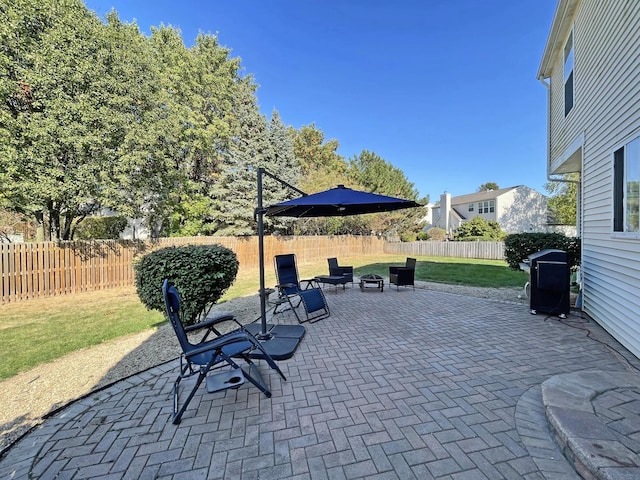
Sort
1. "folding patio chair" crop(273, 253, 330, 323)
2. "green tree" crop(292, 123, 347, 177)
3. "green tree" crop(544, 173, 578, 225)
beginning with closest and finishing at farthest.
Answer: "folding patio chair" crop(273, 253, 330, 323)
"green tree" crop(544, 173, 578, 225)
"green tree" crop(292, 123, 347, 177)

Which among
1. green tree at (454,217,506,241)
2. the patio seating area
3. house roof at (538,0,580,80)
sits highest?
house roof at (538,0,580,80)

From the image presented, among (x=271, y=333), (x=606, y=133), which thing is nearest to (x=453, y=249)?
(x=606, y=133)

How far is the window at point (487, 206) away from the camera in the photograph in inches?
1192

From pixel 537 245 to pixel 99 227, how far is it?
Result: 1797 centimetres

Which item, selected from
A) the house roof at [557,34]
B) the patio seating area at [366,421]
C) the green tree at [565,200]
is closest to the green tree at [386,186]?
the green tree at [565,200]

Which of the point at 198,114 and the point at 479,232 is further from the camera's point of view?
the point at 479,232

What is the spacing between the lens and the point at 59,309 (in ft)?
22.7

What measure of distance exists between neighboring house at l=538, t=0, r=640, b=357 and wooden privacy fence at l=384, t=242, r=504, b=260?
45.7ft

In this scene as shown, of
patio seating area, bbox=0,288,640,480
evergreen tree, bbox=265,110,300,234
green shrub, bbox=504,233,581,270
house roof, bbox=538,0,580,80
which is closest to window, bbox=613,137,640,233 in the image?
patio seating area, bbox=0,288,640,480

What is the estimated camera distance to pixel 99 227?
48.0 ft

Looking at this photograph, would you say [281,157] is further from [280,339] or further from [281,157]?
[280,339]

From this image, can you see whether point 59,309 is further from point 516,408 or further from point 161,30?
point 161,30

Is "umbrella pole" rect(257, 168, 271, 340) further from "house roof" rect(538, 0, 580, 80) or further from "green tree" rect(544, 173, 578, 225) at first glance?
"green tree" rect(544, 173, 578, 225)

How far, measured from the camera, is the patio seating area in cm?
196
